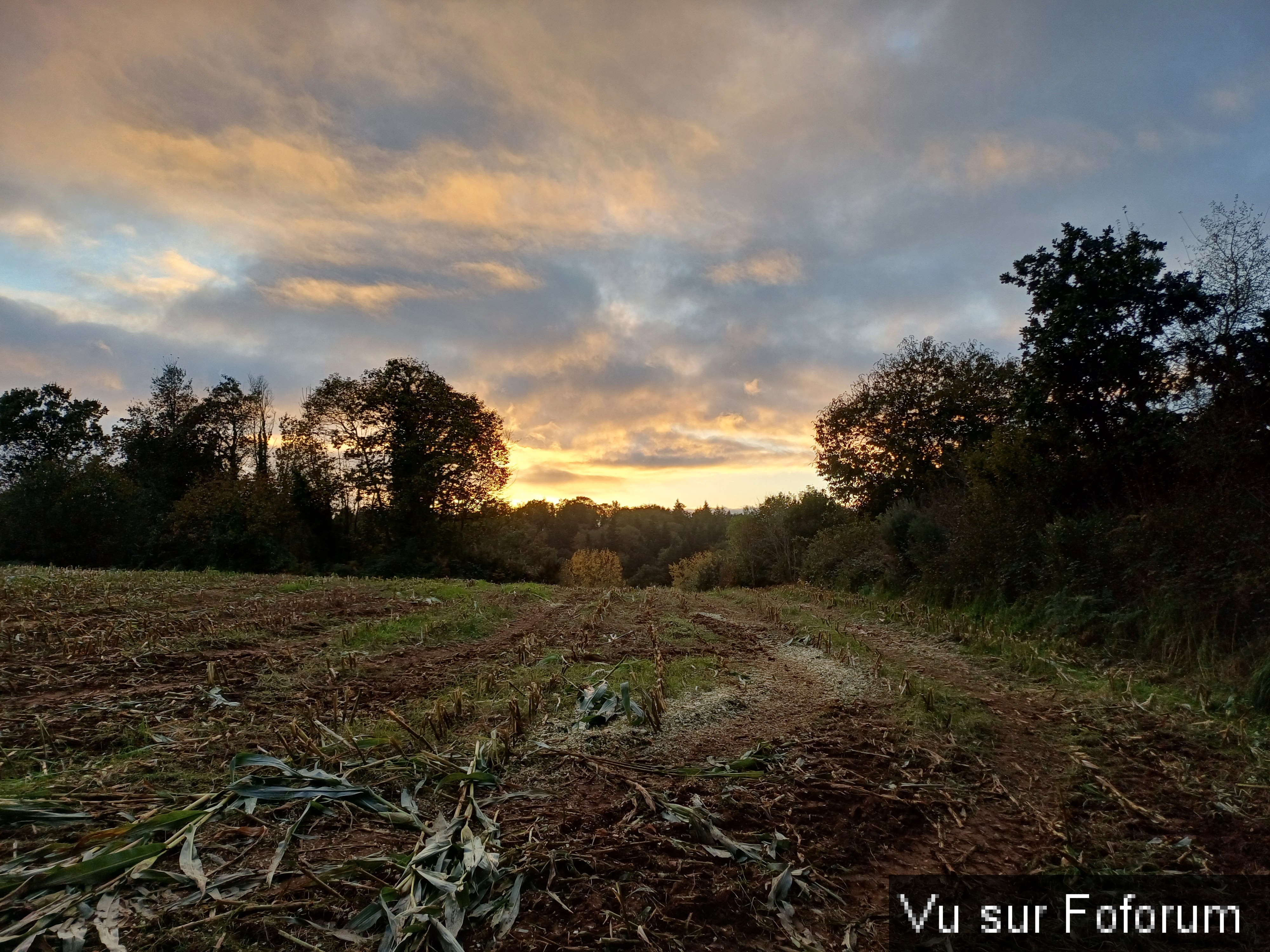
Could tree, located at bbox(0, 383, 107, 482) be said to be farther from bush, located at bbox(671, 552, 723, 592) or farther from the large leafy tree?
bush, located at bbox(671, 552, 723, 592)

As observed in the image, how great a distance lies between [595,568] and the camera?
59562 mm

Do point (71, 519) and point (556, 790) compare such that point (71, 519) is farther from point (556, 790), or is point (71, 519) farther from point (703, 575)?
point (556, 790)

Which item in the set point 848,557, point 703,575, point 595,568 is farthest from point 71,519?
point 848,557

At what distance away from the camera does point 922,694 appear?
6.40m

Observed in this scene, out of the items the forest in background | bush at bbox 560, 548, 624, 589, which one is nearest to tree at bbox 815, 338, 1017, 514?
the forest in background

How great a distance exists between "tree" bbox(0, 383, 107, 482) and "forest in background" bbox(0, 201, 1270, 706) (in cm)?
16

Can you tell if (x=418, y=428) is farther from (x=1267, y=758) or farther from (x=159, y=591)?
(x=1267, y=758)

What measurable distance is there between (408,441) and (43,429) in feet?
100.0

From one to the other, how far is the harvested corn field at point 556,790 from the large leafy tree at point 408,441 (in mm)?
26196

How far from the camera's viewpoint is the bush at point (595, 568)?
186 ft

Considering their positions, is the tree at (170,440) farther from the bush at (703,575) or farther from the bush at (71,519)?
the bush at (703,575)

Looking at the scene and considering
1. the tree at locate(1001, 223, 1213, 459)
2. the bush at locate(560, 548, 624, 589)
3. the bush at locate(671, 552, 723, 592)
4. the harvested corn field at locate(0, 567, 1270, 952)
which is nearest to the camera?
the harvested corn field at locate(0, 567, 1270, 952)

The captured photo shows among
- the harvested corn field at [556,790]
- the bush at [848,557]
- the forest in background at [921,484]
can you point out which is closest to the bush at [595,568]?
the forest in background at [921,484]

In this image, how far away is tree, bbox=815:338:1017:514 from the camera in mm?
25094
